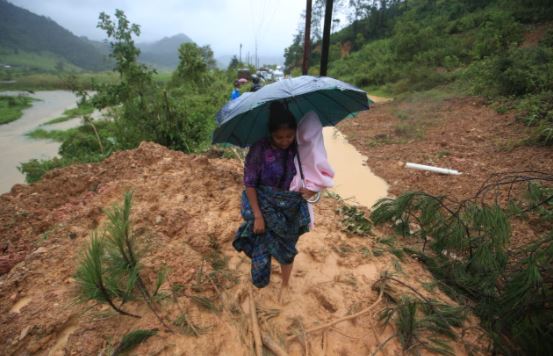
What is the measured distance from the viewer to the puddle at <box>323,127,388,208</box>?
15.8 feet

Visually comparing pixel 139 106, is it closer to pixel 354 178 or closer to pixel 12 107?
pixel 354 178

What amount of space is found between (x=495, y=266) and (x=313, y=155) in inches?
→ 55.9

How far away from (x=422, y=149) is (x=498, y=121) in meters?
1.97

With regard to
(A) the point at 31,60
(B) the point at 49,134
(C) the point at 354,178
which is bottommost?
(B) the point at 49,134

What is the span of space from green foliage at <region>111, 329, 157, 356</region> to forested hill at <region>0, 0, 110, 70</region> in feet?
317

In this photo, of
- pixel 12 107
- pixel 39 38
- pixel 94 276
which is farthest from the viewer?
pixel 39 38

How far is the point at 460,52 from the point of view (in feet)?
45.3

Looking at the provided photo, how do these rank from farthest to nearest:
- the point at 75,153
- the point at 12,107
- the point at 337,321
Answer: the point at 12,107
the point at 75,153
the point at 337,321

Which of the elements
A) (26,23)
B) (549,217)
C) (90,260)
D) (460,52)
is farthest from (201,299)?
(26,23)

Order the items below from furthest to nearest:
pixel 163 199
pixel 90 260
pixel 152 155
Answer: pixel 152 155, pixel 163 199, pixel 90 260

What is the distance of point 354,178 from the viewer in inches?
219

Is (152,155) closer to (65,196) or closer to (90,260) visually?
(65,196)

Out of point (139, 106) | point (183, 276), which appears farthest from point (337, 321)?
point (139, 106)

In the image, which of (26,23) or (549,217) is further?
(26,23)
